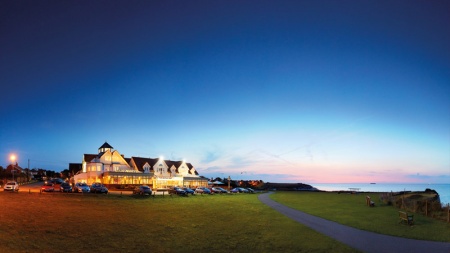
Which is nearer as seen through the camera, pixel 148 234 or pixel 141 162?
pixel 148 234

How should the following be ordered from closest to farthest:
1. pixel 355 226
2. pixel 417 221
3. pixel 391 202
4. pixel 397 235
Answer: pixel 397 235
pixel 355 226
pixel 417 221
pixel 391 202

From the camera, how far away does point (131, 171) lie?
83.2 metres

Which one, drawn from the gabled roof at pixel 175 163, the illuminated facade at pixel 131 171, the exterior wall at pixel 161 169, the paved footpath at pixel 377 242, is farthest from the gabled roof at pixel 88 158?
the paved footpath at pixel 377 242

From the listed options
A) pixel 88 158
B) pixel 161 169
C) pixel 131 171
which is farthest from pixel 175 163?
pixel 88 158

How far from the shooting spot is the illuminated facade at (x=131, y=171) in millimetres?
78000

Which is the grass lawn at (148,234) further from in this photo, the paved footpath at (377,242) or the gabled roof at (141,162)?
the gabled roof at (141,162)

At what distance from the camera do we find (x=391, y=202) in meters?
40.1

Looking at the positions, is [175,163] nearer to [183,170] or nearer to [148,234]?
[183,170]

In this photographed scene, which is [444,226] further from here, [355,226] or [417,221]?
[355,226]

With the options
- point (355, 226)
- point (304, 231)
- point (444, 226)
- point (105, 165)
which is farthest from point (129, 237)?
point (105, 165)

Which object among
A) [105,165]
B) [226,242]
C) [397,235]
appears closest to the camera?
[226,242]

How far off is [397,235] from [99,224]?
18.1m

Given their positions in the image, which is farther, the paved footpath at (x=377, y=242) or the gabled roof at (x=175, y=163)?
the gabled roof at (x=175, y=163)

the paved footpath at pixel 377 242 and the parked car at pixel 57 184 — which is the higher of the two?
the parked car at pixel 57 184
